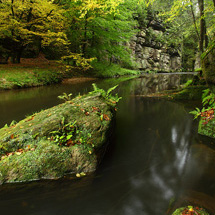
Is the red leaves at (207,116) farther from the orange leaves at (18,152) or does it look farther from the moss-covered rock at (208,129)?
the orange leaves at (18,152)

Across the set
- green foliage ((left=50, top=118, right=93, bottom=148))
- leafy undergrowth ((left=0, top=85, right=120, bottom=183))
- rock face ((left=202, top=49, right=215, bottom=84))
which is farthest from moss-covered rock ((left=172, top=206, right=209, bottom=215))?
rock face ((left=202, top=49, right=215, bottom=84))

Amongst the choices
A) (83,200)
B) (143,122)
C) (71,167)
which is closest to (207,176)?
(83,200)

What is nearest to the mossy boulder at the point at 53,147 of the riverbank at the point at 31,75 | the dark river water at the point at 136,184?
the dark river water at the point at 136,184

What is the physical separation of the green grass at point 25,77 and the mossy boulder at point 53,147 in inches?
392

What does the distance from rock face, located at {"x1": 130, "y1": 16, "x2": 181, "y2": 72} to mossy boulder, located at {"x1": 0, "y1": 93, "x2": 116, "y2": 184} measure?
1437 inches

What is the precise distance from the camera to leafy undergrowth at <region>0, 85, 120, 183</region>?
2.90 metres

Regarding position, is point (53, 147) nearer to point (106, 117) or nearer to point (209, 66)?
point (106, 117)

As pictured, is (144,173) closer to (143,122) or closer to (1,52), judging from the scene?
Answer: (143,122)

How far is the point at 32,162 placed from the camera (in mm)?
2928

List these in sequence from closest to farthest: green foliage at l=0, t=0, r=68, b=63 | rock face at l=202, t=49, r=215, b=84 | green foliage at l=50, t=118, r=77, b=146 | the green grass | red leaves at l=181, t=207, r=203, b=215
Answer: red leaves at l=181, t=207, r=203, b=215
green foliage at l=50, t=118, r=77, b=146
rock face at l=202, t=49, r=215, b=84
the green grass
green foliage at l=0, t=0, r=68, b=63

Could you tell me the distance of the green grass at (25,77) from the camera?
1182 cm

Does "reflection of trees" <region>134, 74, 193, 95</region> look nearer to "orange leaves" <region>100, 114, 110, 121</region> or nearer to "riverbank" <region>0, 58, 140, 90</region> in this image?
"riverbank" <region>0, 58, 140, 90</region>

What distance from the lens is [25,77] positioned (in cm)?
1305

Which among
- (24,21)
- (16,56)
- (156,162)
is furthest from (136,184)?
(16,56)
